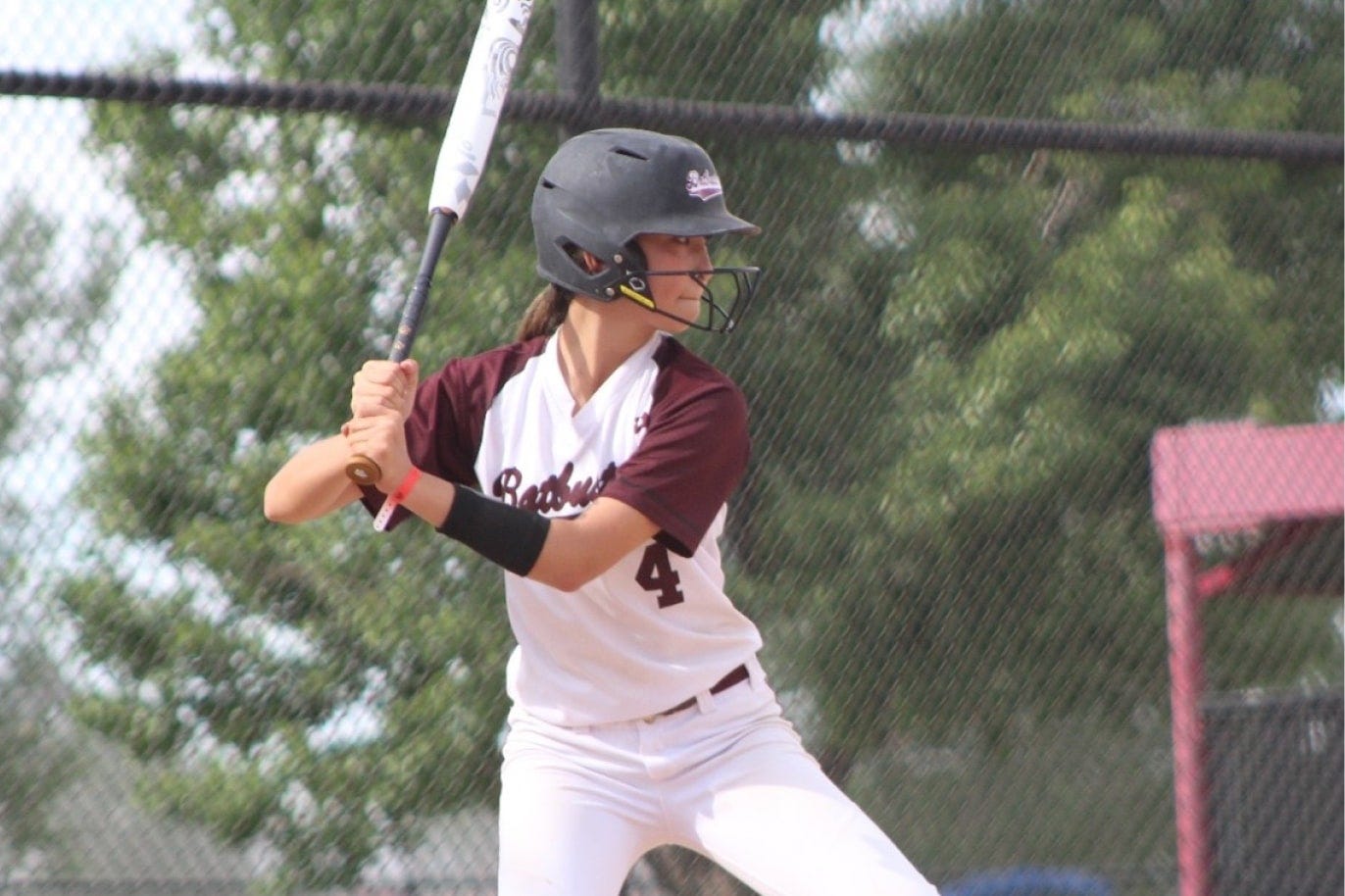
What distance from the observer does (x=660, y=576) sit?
2713 millimetres

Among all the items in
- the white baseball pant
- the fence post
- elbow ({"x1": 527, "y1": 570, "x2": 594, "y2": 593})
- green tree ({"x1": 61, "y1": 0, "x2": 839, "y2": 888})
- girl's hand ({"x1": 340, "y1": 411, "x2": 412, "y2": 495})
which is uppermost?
girl's hand ({"x1": 340, "y1": 411, "x2": 412, "y2": 495})

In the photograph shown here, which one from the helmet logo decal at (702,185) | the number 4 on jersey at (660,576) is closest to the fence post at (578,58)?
the helmet logo decal at (702,185)

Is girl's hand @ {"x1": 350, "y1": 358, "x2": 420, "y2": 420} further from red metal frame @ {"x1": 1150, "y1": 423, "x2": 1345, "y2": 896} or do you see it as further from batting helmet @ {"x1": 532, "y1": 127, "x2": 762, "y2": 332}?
red metal frame @ {"x1": 1150, "y1": 423, "x2": 1345, "y2": 896}

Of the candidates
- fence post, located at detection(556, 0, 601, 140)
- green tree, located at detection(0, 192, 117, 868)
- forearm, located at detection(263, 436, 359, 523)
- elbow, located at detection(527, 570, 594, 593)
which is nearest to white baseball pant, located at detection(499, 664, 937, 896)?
elbow, located at detection(527, 570, 594, 593)

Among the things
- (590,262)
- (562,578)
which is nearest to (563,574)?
(562,578)

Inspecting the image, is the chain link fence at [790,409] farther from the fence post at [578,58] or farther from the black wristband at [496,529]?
the black wristband at [496,529]

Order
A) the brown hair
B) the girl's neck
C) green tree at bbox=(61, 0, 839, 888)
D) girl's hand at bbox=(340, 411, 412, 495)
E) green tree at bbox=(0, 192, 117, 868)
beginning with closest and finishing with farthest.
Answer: girl's hand at bbox=(340, 411, 412, 495)
the girl's neck
the brown hair
green tree at bbox=(0, 192, 117, 868)
green tree at bbox=(61, 0, 839, 888)

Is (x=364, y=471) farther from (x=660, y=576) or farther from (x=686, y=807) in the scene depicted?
(x=686, y=807)

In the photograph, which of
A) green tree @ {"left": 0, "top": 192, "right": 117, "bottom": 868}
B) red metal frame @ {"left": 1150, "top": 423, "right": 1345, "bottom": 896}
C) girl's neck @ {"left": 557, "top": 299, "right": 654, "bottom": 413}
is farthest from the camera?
red metal frame @ {"left": 1150, "top": 423, "right": 1345, "bottom": 896}

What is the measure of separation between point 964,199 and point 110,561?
2.31m

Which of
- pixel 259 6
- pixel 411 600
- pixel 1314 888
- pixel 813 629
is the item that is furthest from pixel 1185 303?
pixel 259 6

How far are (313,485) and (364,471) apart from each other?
195 mm

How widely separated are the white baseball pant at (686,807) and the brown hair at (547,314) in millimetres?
631

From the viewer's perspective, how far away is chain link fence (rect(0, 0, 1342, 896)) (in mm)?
3920
